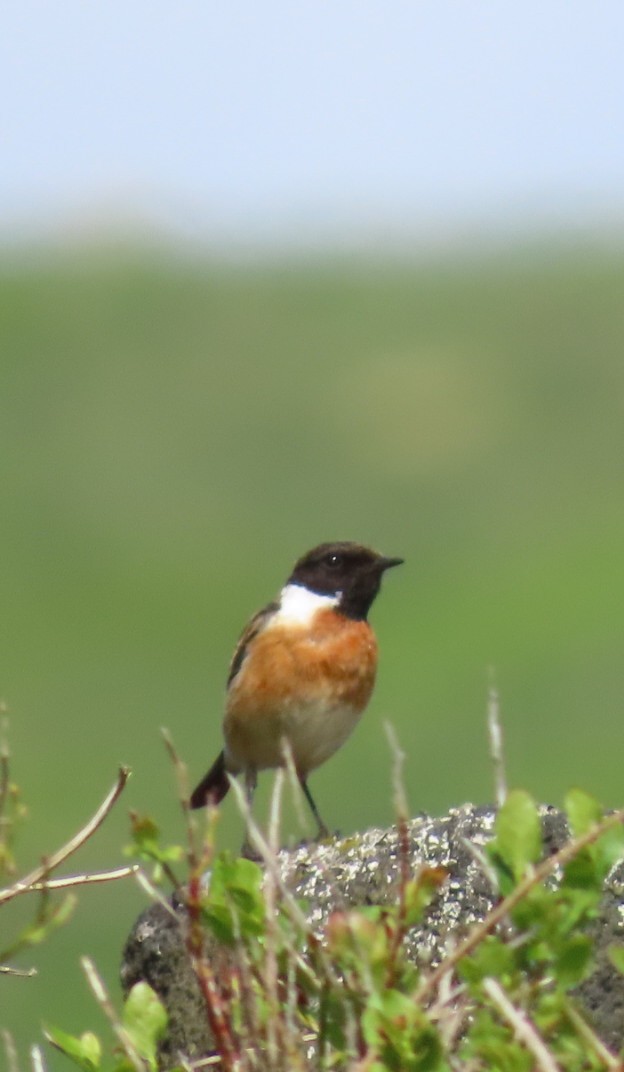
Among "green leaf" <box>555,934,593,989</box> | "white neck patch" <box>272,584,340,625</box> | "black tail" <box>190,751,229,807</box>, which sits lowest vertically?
"black tail" <box>190,751,229,807</box>

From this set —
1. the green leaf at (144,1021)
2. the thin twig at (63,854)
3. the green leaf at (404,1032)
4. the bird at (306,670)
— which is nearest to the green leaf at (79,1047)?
the green leaf at (144,1021)

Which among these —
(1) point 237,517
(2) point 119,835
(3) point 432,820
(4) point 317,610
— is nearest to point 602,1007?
(3) point 432,820

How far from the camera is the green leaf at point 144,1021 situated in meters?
2.79

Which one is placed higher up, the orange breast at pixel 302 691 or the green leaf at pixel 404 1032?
the green leaf at pixel 404 1032

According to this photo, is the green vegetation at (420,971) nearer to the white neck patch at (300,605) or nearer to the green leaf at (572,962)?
the green leaf at (572,962)

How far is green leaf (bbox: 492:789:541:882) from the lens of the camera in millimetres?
2439

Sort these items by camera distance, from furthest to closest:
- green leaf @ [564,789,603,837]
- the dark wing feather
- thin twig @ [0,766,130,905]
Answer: the dark wing feather
thin twig @ [0,766,130,905]
green leaf @ [564,789,603,837]

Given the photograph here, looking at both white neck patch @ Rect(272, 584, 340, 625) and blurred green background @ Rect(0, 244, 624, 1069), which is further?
blurred green background @ Rect(0, 244, 624, 1069)

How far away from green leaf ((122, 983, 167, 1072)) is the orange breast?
14.6 feet

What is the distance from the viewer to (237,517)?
2528cm

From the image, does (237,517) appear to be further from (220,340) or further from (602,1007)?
(602,1007)

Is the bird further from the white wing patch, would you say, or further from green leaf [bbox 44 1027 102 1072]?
green leaf [bbox 44 1027 102 1072]

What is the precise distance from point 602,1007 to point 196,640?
61.4 feet

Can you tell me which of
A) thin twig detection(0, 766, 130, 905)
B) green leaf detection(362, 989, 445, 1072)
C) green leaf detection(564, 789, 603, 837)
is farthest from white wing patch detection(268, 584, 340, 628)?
green leaf detection(362, 989, 445, 1072)
